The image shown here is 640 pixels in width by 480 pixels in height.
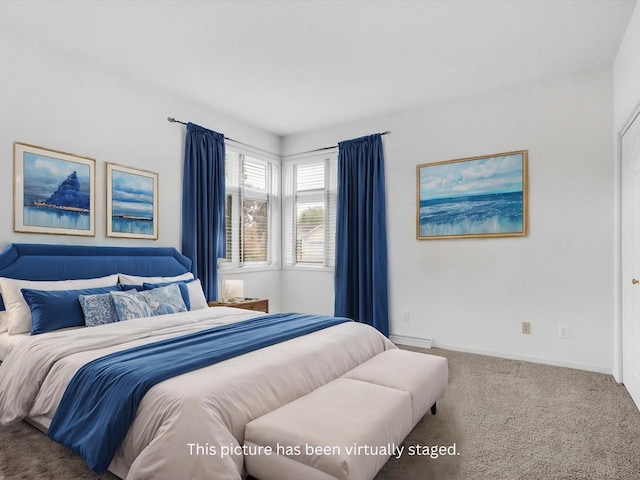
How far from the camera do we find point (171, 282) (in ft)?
11.7

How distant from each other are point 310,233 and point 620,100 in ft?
11.6

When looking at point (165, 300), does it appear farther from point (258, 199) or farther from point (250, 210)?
point (258, 199)

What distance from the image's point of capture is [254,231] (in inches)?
206

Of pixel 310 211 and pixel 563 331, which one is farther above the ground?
pixel 310 211

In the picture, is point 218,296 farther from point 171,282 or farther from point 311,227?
point 311,227

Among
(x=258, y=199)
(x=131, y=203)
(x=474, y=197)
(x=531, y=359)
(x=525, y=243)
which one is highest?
(x=258, y=199)

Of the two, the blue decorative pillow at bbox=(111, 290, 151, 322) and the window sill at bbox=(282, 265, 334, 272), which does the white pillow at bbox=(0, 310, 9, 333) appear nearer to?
the blue decorative pillow at bbox=(111, 290, 151, 322)

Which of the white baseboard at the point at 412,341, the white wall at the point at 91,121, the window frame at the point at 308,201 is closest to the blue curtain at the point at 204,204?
the white wall at the point at 91,121

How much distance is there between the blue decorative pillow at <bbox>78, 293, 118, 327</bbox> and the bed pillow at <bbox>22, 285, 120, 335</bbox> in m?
0.05

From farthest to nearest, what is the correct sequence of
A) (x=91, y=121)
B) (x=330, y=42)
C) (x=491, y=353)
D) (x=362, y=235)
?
(x=362, y=235)
(x=491, y=353)
(x=91, y=121)
(x=330, y=42)

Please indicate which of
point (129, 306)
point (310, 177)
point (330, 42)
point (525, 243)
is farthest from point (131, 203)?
point (525, 243)

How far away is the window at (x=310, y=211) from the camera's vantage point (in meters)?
5.24

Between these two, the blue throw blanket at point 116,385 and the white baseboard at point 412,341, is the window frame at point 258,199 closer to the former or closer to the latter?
the white baseboard at point 412,341

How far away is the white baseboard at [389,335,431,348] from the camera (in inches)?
170
